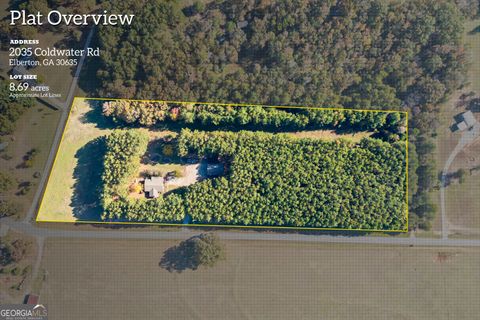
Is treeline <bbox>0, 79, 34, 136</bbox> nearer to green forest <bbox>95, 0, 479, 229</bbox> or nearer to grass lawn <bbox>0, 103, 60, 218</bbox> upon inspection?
grass lawn <bbox>0, 103, 60, 218</bbox>

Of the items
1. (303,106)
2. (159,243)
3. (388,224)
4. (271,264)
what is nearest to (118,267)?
(159,243)

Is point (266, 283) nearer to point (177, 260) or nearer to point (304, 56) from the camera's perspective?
point (177, 260)

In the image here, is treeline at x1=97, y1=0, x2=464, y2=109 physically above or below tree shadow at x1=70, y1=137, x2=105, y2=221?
above

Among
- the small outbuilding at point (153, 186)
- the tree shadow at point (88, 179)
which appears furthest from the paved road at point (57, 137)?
the small outbuilding at point (153, 186)

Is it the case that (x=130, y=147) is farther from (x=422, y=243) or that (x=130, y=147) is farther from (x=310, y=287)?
(x=422, y=243)

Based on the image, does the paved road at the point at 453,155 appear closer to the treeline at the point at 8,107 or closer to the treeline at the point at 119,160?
the treeline at the point at 119,160

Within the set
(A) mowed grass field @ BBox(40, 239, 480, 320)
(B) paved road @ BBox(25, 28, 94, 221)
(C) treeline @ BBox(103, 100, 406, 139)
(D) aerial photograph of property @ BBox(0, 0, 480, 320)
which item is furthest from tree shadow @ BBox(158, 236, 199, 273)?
(B) paved road @ BBox(25, 28, 94, 221)
